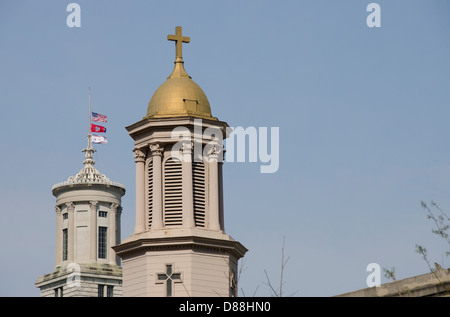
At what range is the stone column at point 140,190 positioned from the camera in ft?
268

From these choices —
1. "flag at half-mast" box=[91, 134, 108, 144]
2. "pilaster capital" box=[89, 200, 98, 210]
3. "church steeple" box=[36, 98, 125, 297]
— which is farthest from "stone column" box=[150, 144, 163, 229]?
"pilaster capital" box=[89, 200, 98, 210]

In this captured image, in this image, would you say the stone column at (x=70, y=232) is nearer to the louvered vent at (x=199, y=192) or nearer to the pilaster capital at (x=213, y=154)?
the pilaster capital at (x=213, y=154)

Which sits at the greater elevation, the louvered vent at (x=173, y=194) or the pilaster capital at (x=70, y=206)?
the pilaster capital at (x=70, y=206)

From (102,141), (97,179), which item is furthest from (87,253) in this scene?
(102,141)

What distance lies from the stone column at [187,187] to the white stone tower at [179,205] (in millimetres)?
51

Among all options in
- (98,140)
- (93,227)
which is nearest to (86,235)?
(93,227)

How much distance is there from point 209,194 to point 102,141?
7390 centimetres

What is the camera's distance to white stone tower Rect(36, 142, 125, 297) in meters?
174

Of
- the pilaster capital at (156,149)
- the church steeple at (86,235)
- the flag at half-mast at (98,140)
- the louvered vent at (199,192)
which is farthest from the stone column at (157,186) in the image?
the church steeple at (86,235)

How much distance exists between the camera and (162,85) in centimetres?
8500

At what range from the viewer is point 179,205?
81.1m

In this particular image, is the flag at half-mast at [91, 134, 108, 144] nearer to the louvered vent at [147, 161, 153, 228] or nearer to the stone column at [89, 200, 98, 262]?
the stone column at [89, 200, 98, 262]

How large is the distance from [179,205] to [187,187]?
104 cm
